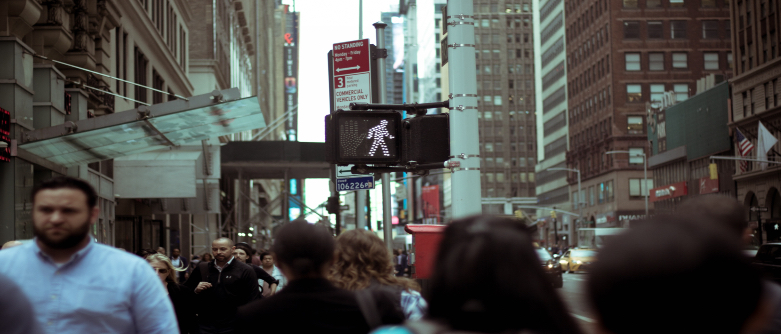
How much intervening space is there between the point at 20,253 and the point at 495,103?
150 meters

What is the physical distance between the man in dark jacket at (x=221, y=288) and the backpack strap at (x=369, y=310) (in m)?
6.21

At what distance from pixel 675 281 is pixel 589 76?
103001mm

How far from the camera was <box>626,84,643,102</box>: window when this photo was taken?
307 ft

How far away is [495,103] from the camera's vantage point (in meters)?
152

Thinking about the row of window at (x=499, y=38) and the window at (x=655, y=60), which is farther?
the row of window at (x=499, y=38)

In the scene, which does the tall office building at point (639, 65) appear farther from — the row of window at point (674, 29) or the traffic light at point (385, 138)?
the traffic light at point (385, 138)

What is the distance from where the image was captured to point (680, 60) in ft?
305

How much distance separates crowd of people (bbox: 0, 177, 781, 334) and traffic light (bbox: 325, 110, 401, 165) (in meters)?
3.93

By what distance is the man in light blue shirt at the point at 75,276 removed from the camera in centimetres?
408

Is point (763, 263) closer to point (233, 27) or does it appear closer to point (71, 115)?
point (71, 115)

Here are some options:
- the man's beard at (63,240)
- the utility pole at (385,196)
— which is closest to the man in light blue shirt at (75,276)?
the man's beard at (63,240)

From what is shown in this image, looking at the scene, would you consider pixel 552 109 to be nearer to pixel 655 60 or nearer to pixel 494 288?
pixel 655 60

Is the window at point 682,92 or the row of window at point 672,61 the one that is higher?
the row of window at point 672,61

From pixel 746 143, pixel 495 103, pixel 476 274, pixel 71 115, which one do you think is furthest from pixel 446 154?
pixel 495 103
